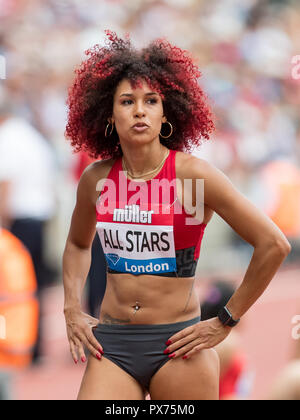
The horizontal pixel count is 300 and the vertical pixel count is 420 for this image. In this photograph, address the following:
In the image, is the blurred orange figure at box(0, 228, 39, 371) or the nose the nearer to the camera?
the nose

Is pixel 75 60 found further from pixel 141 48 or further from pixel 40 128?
pixel 141 48

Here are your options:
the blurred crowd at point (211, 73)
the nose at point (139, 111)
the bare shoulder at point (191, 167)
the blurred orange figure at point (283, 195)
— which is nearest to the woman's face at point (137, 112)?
the nose at point (139, 111)

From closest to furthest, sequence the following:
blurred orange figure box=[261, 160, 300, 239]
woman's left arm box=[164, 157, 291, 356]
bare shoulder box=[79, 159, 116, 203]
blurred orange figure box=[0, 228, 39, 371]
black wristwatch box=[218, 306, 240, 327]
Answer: woman's left arm box=[164, 157, 291, 356] < black wristwatch box=[218, 306, 240, 327] < bare shoulder box=[79, 159, 116, 203] < blurred orange figure box=[0, 228, 39, 371] < blurred orange figure box=[261, 160, 300, 239]

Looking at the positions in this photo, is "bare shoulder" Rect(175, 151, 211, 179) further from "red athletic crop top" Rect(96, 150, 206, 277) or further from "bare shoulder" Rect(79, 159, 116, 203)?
"bare shoulder" Rect(79, 159, 116, 203)

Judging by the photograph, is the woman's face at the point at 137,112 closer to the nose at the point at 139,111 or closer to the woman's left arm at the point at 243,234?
the nose at the point at 139,111

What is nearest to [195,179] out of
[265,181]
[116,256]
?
[116,256]

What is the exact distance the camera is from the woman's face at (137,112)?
9.59 ft

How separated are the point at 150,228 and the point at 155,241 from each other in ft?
0.19

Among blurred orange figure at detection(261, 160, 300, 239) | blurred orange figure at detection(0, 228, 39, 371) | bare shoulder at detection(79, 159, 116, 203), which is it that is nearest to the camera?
bare shoulder at detection(79, 159, 116, 203)

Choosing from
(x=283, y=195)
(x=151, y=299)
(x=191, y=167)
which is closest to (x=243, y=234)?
(x=191, y=167)

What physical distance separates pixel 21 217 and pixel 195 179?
335 centimetres

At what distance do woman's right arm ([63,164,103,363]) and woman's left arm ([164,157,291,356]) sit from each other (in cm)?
42

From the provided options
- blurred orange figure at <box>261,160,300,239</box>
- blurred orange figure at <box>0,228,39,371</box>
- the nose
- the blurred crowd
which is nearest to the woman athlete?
the nose

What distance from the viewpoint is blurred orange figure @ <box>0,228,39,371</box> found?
419 centimetres
